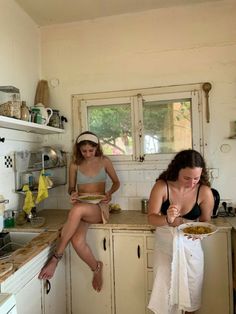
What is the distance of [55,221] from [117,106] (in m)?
1.20

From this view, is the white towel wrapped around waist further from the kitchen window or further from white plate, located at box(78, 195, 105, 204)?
the kitchen window

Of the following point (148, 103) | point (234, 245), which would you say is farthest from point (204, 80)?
point (234, 245)

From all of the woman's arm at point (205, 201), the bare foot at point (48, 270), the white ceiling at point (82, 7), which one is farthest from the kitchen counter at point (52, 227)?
the white ceiling at point (82, 7)

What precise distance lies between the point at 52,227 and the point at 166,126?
52.9 inches

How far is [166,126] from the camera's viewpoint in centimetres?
239

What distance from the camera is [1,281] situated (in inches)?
46.8

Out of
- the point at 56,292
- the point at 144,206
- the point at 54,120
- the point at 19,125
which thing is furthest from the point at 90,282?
the point at 54,120

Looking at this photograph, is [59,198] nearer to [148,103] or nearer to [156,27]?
[148,103]

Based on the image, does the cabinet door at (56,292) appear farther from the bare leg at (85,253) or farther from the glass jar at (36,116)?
the glass jar at (36,116)

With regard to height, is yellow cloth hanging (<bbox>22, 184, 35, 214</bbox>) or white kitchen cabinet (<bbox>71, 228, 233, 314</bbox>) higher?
yellow cloth hanging (<bbox>22, 184, 35, 214</bbox>)

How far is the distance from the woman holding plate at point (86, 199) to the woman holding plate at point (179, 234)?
1.65ft

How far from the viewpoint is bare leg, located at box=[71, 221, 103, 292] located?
6.19 feet

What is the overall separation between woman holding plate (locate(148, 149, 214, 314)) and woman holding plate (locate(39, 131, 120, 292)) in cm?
50

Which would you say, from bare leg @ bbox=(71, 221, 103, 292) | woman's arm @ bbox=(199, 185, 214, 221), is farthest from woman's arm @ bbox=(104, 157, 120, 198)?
woman's arm @ bbox=(199, 185, 214, 221)
